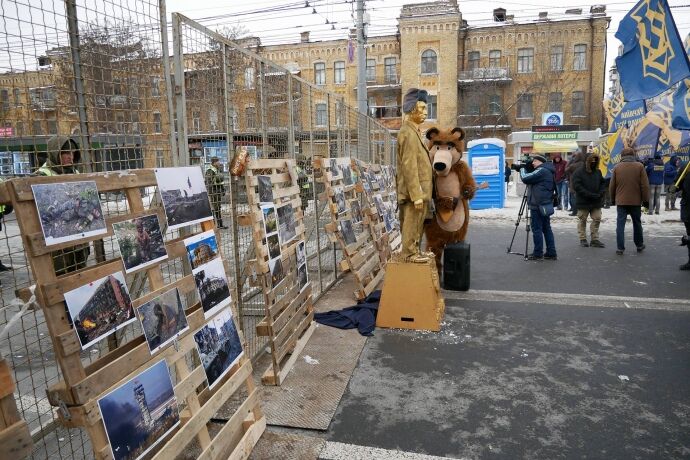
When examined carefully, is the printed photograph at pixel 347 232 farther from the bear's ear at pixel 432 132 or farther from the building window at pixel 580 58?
the building window at pixel 580 58

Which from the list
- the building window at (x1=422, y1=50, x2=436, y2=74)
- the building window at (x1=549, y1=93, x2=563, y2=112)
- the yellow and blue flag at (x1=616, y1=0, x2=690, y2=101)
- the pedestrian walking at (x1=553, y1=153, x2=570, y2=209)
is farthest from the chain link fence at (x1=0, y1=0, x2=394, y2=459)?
the building window at (x1=549, y1=93, x2=563, y2=112)

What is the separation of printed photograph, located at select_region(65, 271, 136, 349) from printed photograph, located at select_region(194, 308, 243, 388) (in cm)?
56

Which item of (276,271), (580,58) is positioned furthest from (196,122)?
(580,58)

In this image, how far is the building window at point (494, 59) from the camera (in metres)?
36.1

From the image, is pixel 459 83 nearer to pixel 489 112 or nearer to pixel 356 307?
pixel 489 112

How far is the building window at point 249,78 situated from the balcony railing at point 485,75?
1347 inches

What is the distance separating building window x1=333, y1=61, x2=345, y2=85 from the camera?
124 feet

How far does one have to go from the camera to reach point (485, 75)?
35.0 metres

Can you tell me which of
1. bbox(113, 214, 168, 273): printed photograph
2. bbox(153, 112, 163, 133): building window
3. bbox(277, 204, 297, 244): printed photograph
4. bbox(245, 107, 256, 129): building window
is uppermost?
bbox(245, 107, 256, 129): building window

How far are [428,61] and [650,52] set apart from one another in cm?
3192

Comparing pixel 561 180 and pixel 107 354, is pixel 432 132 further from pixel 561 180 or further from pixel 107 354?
pixel 561 180

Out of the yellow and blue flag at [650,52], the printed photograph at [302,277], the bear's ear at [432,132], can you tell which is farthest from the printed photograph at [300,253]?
the yellow and blue flag at [650,52]

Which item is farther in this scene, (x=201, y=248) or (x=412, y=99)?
(x=412, y=99)

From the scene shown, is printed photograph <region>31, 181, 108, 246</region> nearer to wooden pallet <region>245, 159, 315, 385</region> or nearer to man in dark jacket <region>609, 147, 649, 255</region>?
wooden pallet <region>245, 159, 315, 385</region>
